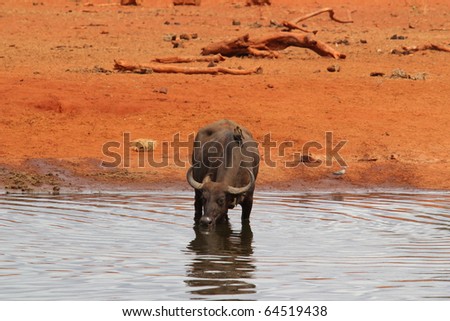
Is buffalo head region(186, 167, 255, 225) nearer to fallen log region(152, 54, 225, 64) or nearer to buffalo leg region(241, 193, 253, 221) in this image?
buffalo leg region(241, 193, 253, 221)

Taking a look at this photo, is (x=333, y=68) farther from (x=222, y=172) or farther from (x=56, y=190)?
(x=222, y=172)

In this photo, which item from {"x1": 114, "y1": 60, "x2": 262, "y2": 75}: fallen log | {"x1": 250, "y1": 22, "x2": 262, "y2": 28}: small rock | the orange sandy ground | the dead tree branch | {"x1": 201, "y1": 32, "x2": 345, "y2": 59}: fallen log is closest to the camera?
the orange sandy ground

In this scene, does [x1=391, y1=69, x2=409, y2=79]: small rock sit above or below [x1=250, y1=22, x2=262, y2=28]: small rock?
below

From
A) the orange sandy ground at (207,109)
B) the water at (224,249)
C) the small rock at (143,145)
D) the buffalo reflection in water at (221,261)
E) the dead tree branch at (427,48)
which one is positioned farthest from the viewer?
the dead tree branch at (427,48)

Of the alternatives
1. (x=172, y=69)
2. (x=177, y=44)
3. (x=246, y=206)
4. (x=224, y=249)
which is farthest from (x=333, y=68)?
(x=224, y=249)

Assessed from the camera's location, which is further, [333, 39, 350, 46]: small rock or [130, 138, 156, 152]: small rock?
[333, 39, 350, 46]: small rock

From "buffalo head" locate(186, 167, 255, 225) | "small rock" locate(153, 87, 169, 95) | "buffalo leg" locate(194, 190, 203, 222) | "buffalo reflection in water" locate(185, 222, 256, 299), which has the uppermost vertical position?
"small rock" locate(153, 87, 169, 95)

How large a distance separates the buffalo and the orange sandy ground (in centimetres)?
337

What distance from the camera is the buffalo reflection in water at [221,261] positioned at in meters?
10.7

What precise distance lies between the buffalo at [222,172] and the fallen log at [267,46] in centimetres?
1202

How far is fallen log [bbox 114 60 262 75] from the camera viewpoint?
24719 millimetres

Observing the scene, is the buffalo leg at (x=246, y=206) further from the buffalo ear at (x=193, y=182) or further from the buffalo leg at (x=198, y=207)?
the buffalo ear at (x=193, y=182)

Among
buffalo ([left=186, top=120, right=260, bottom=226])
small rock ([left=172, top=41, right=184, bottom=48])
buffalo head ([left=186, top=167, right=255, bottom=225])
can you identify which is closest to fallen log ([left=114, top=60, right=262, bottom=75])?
small rock ([left=172, top=41, right=184, bottom=48])

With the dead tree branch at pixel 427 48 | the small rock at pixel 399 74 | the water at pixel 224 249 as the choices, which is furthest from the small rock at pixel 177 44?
the water at pixel 224 249
